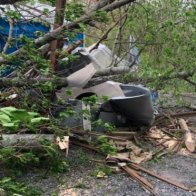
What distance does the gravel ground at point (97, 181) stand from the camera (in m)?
4.43

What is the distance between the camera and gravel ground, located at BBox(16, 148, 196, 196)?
14.5 ft

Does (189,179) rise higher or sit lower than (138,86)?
lower

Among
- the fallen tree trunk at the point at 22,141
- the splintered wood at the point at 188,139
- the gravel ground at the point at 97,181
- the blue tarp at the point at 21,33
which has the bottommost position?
the gravel ground at the point at 97,181

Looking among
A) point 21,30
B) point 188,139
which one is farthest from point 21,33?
point 188,139

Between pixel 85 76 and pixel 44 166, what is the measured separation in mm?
1548

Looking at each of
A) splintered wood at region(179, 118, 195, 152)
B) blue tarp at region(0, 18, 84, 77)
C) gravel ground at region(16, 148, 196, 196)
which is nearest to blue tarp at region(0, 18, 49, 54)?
blue tarp at region(0, 18, 84, 77)

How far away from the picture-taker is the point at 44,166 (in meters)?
4.82

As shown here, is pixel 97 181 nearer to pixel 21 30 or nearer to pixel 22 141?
pixel 22 141

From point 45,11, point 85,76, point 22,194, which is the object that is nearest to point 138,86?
point 85,76

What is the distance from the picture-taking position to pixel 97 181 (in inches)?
185

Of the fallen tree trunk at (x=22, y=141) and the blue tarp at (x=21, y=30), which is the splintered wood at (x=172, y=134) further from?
the fallen tree trunk at (x=22, y=141)

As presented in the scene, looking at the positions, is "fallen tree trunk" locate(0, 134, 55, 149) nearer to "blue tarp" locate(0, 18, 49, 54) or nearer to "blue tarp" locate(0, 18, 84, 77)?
"blue tarp" locate(0, 18, 84, 77)

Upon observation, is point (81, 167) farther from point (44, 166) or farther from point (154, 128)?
point (154, 128)

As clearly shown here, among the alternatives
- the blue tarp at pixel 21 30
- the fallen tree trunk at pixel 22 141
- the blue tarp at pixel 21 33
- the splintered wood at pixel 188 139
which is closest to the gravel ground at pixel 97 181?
the fallen tree trunk at pixel 22 141
